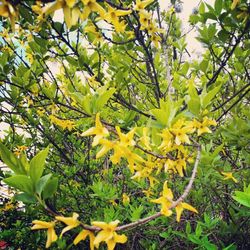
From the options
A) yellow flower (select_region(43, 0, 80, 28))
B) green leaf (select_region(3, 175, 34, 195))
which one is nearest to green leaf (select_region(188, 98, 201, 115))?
→ yellow flower (select_region(43, 0, 80, 28))

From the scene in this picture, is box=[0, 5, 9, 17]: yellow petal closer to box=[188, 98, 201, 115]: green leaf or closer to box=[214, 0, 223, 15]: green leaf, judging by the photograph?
box=[188, 98, 201, 115]: green leaf

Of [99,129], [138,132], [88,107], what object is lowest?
[138,132]

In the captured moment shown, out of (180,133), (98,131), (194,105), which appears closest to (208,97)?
(194,105)

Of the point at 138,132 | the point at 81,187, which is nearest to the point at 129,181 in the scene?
the point at 81,187

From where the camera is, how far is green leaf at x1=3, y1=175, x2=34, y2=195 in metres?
1.15

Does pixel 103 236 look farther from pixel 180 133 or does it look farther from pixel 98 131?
pixel 180 133

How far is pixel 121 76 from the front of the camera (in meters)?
2.60

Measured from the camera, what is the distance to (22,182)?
1169 millimetres

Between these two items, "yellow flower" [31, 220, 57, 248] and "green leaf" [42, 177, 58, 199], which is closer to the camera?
"yellow flower" [31, 220, 57, 248]

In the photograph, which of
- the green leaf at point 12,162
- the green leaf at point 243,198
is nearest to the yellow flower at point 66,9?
the green leaf at point 12,162

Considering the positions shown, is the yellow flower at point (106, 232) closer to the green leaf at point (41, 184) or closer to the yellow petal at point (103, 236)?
the yellow petal at point (103, 236)

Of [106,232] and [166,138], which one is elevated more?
[166,138]

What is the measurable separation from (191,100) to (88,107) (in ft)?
1.68

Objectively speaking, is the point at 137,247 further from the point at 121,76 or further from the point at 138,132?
the point at 138,132
